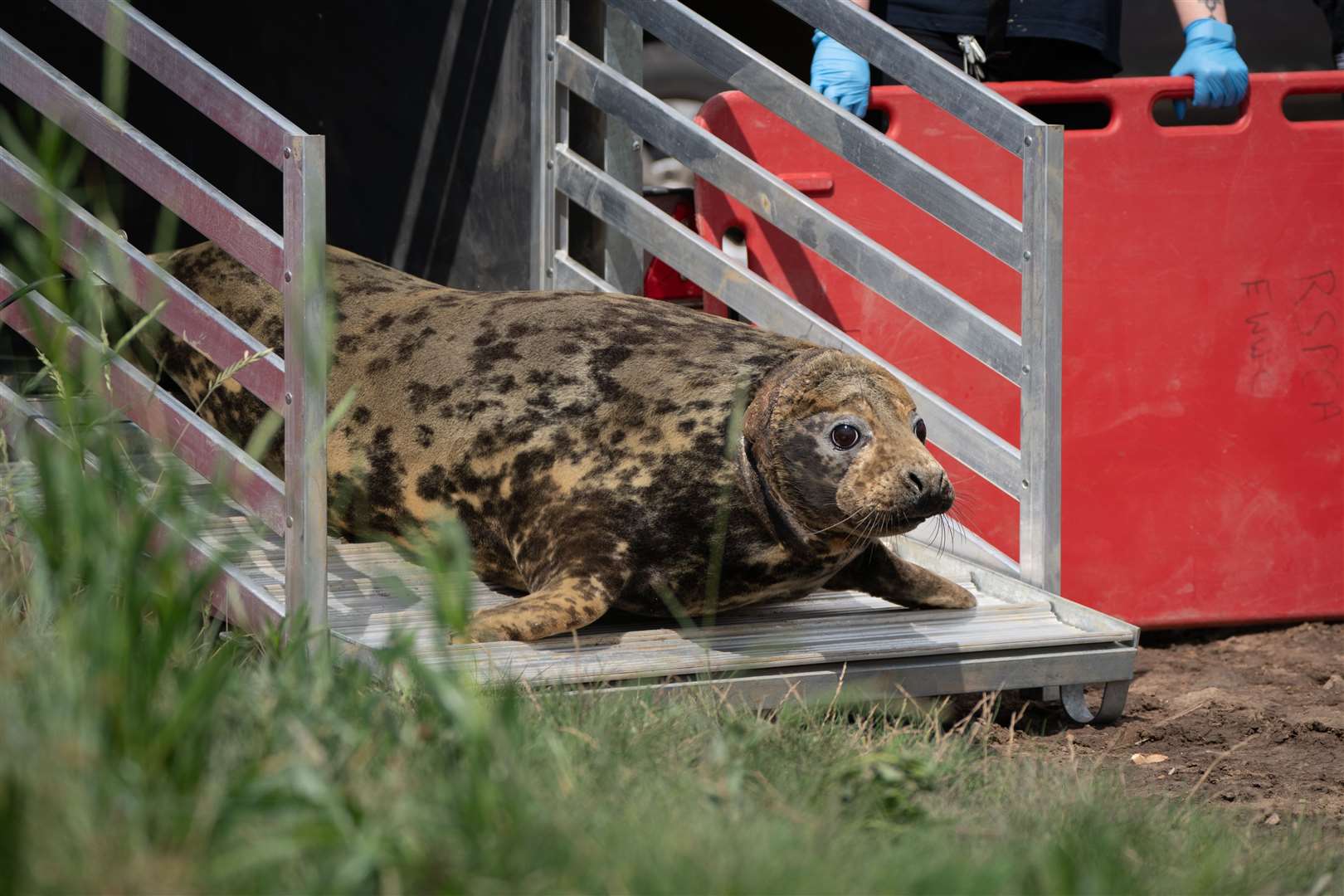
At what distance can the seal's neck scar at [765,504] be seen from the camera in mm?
3910

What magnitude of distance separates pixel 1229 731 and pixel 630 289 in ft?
8.99

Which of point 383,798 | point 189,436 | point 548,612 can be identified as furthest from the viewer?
point 548,612

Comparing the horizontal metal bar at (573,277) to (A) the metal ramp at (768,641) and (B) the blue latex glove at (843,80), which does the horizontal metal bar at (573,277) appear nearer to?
(B) the blue latex glove at (843,80)

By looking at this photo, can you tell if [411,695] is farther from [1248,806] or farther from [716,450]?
[1248,806]

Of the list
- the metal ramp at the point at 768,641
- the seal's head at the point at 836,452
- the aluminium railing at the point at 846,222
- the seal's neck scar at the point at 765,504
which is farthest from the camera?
the aluminium railing at the point at 846,222

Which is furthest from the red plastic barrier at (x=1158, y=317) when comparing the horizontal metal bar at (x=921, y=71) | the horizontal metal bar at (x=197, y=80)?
the horizontal metal bar at (x=197, y=80)

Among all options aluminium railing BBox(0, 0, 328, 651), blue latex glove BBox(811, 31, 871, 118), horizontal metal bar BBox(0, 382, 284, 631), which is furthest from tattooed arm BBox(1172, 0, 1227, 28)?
horizontal metal bar BBox(0, 382, 284, 631)

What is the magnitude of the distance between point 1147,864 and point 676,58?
6.22 metres

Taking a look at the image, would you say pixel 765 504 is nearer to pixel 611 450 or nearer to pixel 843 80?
pixel 611 450

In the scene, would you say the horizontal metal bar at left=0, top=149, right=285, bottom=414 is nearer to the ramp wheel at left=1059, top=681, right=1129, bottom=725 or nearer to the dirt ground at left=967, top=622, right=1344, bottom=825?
the dirt ground at left=967, top=622, right=1344, bottom=825

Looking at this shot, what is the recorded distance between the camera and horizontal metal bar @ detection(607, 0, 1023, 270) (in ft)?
15.3

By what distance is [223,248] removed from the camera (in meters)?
3.40

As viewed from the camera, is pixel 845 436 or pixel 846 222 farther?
pixel 846 222

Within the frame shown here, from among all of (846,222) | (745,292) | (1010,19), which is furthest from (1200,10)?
(745,292)
